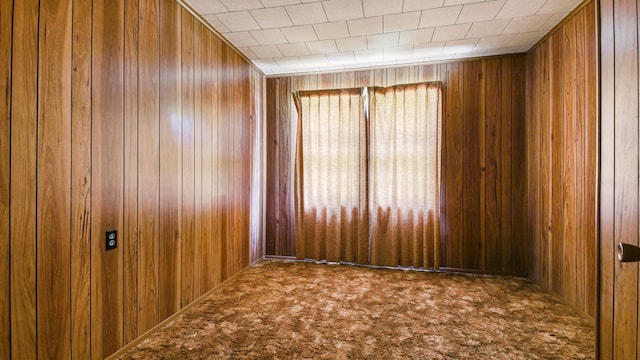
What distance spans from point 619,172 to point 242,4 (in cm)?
266

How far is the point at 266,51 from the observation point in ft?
11.2

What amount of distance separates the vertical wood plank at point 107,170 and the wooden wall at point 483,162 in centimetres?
314

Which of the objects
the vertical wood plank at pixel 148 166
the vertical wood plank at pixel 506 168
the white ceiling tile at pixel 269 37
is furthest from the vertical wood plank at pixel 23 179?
the vertical wood plank at pixel 506 168

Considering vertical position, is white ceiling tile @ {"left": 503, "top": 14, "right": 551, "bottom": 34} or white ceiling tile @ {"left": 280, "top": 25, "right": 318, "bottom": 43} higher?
white ceiling tile @ {"left": 280, "top": 25, "right": 318, "bottom": 43}

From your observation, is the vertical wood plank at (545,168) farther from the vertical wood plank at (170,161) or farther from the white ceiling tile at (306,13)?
the vertical wood plank at (170,161)

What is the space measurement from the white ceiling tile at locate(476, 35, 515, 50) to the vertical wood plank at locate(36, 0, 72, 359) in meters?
3.56

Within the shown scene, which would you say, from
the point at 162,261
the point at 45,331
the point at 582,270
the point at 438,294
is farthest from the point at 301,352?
the point at 582,270

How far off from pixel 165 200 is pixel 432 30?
2.96 meters

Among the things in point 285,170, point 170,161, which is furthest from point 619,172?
point 285,170

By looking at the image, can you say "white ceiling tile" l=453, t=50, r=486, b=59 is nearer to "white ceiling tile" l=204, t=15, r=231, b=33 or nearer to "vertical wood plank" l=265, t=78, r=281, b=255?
"vertical wood plank" l=265, t=78, r=281, b=255

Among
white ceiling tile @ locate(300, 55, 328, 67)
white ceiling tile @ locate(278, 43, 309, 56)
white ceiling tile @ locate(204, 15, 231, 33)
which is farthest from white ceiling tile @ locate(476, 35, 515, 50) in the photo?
white ceiling tile @ locate(204, 15, 231, 33)

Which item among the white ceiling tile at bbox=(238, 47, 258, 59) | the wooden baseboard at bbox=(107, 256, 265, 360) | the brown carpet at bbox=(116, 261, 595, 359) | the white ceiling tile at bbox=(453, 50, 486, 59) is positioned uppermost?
the white ceiling tile at bbox=(238, 47, 258, 59)

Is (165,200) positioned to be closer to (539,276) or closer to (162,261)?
(162,261)

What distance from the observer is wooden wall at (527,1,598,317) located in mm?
2387
